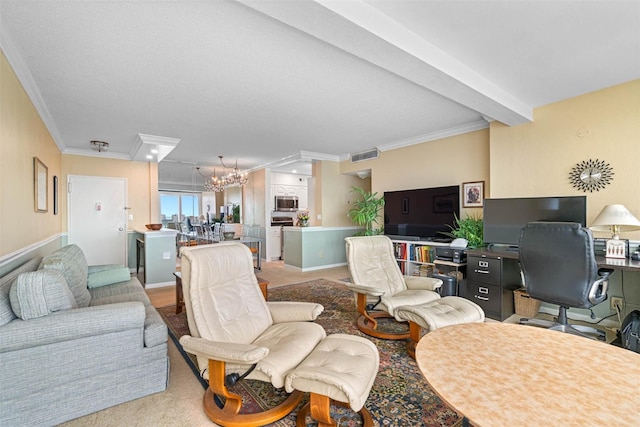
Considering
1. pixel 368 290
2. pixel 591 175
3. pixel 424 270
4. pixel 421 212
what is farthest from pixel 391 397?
pixel 421 212

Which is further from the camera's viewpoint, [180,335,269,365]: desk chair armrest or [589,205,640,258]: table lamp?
[589,205,640,258]: table lamp

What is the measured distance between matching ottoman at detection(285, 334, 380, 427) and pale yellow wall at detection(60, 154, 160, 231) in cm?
589

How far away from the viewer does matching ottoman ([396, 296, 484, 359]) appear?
90.5 inches

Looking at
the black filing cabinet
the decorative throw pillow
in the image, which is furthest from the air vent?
the decorative throw pillow

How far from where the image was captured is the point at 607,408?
3.15 ft

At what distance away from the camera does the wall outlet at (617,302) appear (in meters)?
3.10

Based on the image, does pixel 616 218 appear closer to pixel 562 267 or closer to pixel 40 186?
pixel 562 267

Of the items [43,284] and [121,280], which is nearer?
[43,284]

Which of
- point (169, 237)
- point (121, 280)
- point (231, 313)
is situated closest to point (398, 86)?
point (231, 313)

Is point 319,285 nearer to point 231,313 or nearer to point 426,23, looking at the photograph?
point 231,313

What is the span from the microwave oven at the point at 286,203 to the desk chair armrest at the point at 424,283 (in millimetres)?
5228

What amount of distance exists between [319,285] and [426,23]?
4.02 metres

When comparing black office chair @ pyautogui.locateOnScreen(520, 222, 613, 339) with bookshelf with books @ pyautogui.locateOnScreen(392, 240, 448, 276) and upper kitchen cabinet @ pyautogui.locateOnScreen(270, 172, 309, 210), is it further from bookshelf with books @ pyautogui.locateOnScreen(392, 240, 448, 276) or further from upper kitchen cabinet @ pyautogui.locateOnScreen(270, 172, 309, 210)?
upper kitchen cabinet @ pyautogui.locateOnScreen(270, 172, 309, 210)

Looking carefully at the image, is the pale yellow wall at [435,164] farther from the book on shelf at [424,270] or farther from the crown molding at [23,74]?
the crown molding at [23,74]
